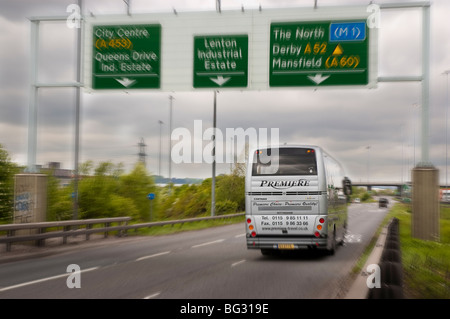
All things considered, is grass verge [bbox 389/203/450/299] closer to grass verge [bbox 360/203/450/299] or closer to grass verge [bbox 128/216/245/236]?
grass verge [bbox 360/203/450/299]

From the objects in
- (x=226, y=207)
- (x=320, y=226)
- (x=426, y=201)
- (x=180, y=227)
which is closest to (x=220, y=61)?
(x=320, y=226)

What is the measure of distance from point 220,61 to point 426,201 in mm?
9202

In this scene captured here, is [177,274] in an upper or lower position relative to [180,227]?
upper

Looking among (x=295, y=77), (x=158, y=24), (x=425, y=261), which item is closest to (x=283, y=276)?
(x=425, y=261)

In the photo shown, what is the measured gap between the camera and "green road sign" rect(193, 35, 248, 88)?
667 inches

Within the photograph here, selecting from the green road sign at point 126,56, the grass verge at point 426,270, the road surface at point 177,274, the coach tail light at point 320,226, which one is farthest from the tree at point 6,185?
the grass verge at point 426,270

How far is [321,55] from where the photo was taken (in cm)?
1650

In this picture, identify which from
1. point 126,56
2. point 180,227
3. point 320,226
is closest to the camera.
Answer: point 320,226

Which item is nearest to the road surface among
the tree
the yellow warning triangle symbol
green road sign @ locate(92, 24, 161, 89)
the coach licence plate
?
the coach licence plate

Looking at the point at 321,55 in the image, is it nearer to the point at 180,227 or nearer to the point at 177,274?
the point at 177,274

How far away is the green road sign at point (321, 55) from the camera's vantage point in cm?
1642

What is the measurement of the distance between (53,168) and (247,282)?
29835 millimetres

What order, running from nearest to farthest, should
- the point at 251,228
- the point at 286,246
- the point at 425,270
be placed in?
the point at 425,270
the point at 286,246
the point at 251,228
